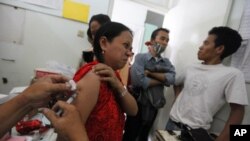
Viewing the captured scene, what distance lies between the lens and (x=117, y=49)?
99cm

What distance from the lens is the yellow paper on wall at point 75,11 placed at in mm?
2217

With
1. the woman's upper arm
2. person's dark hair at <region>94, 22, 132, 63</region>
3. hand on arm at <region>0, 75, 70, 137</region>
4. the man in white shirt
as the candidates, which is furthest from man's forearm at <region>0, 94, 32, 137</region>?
the man in white shirt

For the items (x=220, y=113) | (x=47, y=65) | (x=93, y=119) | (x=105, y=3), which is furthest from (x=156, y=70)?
(x=93, y=119)

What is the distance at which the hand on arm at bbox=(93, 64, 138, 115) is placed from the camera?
2.80 ft

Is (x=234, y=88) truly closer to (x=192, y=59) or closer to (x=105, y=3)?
(x=192, y=59)

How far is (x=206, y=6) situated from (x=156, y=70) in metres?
0.81

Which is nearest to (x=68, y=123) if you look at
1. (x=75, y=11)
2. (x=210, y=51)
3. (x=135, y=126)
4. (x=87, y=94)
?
(x=87, y=94)

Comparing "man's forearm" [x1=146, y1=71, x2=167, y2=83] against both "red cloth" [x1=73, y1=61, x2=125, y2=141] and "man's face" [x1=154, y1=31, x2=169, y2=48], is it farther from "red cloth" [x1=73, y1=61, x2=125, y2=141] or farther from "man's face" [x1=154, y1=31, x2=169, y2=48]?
"red cloth" [x1=73, y1=61, x2=125, y2=141]

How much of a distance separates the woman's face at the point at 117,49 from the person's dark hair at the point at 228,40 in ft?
2.76

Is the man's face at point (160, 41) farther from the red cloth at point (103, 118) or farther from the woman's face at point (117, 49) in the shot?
the red cloth at point (103, 118)

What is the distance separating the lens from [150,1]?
305 centimetres

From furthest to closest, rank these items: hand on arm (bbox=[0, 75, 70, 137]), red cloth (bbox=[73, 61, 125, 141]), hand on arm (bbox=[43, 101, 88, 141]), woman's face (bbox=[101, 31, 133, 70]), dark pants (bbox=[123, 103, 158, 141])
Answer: dark pants (bbox=[123, 103, 158, 141]), woman's face (bbox=[101, 31, 133, 70]), red cloth (bbox=[73, 61, 125, 141]), hand on arm (bbox=[0, 75, 70, 137]), hand on arm (bbox=[43, 101, 88, 141])

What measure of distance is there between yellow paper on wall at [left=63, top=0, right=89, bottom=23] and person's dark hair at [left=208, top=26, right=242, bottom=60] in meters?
1.37

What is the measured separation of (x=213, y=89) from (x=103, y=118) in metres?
0.93
